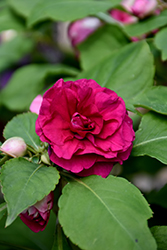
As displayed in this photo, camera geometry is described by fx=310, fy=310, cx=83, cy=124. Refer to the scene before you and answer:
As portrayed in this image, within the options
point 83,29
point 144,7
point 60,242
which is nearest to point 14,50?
point 83,29

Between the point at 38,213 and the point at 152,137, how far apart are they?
0.90 feet

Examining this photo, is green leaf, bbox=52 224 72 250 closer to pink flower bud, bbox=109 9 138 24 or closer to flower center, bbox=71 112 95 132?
flower center, bbox=71 112 95 132

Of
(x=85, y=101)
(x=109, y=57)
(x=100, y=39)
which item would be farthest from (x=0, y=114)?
(x=85, y=101)

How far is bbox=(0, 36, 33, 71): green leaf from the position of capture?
1.42 metres

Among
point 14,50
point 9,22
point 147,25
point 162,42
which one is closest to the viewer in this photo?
point 162,42

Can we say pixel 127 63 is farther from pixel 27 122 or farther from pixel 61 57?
pixel 61 57

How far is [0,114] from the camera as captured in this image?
141cm

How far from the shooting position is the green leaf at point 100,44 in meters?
1.01

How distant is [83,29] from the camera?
1.07 m

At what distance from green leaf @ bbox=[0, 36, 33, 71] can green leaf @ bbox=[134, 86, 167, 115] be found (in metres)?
0.87

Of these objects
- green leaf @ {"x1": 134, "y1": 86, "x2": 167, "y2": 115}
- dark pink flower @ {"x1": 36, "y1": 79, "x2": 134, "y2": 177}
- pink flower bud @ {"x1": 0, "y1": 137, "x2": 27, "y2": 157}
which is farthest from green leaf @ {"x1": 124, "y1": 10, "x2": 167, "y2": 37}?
pink flower bud @ {"x1": 0, "y1": 137, "x2": 27, "y2": 157}

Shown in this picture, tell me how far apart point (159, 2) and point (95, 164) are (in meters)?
0.62

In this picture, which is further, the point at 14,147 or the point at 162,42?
the point at 162,42

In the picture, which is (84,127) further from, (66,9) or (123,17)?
(123,17)
